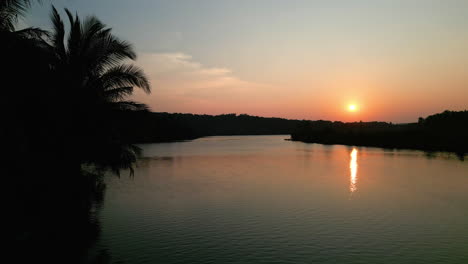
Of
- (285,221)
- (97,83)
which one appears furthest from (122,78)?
(285,221)

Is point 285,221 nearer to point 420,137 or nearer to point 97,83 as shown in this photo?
point 97,83

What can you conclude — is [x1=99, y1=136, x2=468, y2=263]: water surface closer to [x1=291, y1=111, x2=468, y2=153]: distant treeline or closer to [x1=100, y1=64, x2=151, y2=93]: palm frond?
[x1=100, y1=64, x2=151, y2=93]: palm frond

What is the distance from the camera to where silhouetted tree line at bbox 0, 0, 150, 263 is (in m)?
11.4

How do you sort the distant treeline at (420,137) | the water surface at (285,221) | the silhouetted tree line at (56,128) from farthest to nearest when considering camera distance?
the distant treeline at (420,137)
the water surface at (285,221)
the silhouetted tree line at (56,128)

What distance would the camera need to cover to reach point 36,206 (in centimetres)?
1467

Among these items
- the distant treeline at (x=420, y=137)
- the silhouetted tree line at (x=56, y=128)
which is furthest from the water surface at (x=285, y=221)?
the distant treeline at (x=420, y=137)

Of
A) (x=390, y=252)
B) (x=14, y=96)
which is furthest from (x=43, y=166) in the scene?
(x=390, y=252)

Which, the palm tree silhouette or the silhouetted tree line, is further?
the palm tree silhouette

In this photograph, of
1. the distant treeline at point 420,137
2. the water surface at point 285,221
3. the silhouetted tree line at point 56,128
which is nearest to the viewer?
the silhouetted tree line at point 56,128

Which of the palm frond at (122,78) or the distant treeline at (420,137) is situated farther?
the distant treeline at (420,137)

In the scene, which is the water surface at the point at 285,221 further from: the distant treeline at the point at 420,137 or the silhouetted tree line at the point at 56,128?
the distant treeline at the point at 420,137

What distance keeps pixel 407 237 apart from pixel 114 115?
1423cm

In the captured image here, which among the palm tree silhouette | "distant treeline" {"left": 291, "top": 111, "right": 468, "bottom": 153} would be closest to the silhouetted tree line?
the palm tree silhouette

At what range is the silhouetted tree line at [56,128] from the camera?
11430 mm
